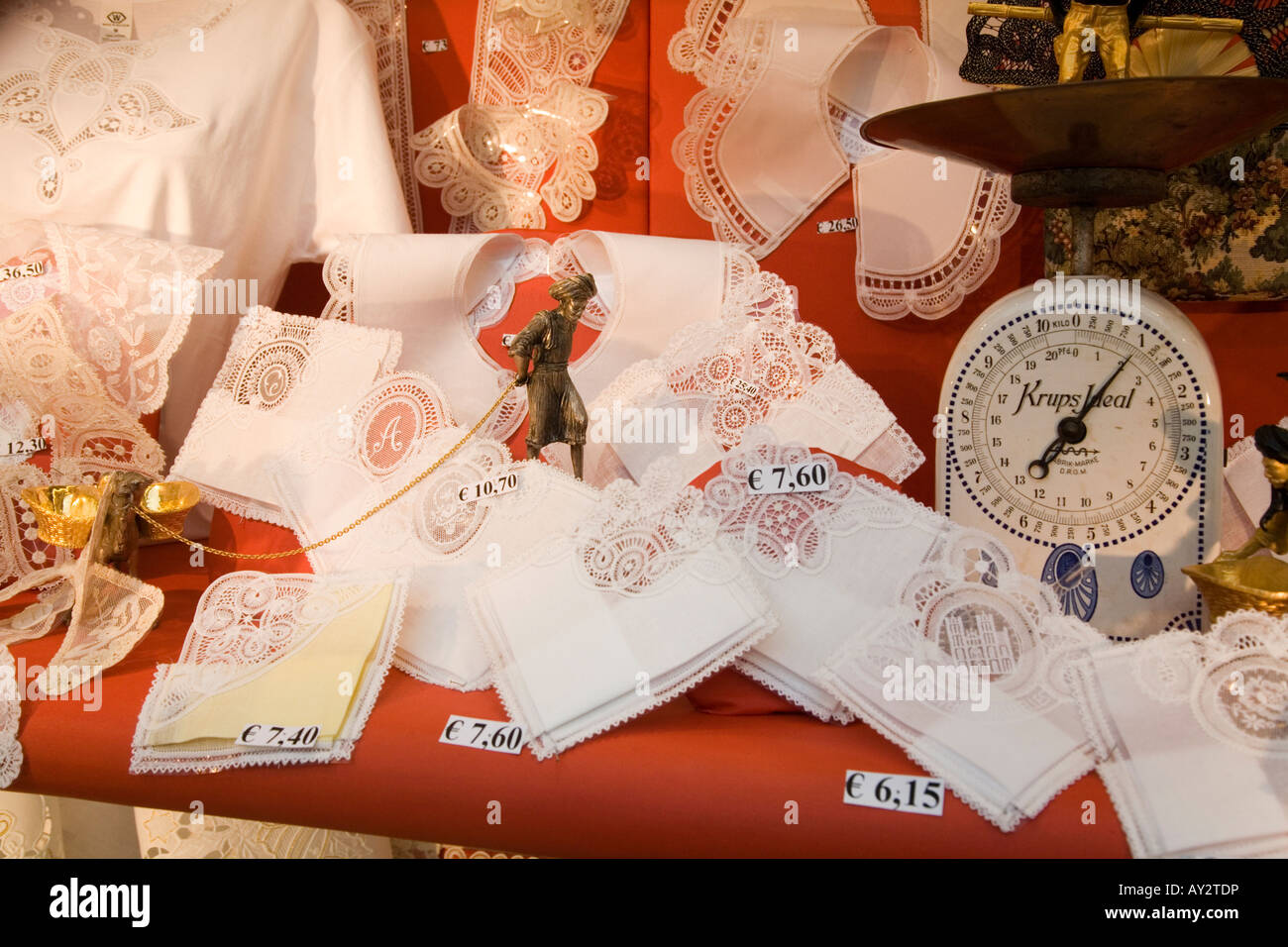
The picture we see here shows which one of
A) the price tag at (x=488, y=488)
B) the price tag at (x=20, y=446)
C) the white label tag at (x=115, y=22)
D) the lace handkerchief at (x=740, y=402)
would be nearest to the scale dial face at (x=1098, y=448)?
the lace handkerchief at (x=740, y=402)

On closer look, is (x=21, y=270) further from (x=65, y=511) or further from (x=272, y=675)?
(x=272, y=675)

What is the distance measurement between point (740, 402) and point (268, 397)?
449mm

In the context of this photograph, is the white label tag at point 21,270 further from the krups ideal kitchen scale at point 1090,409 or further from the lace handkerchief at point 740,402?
the krups ideal kitchen scale at point 1090,409

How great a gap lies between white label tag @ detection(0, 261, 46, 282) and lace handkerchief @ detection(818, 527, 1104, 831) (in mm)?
853

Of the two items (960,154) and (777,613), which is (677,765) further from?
(960,154)

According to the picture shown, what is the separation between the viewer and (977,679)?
0.71m

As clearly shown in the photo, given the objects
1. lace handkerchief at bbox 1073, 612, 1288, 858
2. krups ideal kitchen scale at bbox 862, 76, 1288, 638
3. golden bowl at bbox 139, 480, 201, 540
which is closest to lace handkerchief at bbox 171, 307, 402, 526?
golden bowl at bbox 139, 480, 201, 540

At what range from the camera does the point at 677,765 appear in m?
0.70

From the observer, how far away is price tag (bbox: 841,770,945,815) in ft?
2.16

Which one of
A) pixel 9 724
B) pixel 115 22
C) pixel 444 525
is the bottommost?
pixel 9 724

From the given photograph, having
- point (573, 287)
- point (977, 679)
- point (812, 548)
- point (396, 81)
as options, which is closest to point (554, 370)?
point (573, 287)

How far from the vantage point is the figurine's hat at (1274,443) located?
718mm

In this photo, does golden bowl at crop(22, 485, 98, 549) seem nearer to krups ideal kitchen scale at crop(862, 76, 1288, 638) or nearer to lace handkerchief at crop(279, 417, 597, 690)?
lace handkerchief at crop(279, 417, 597, 690)
